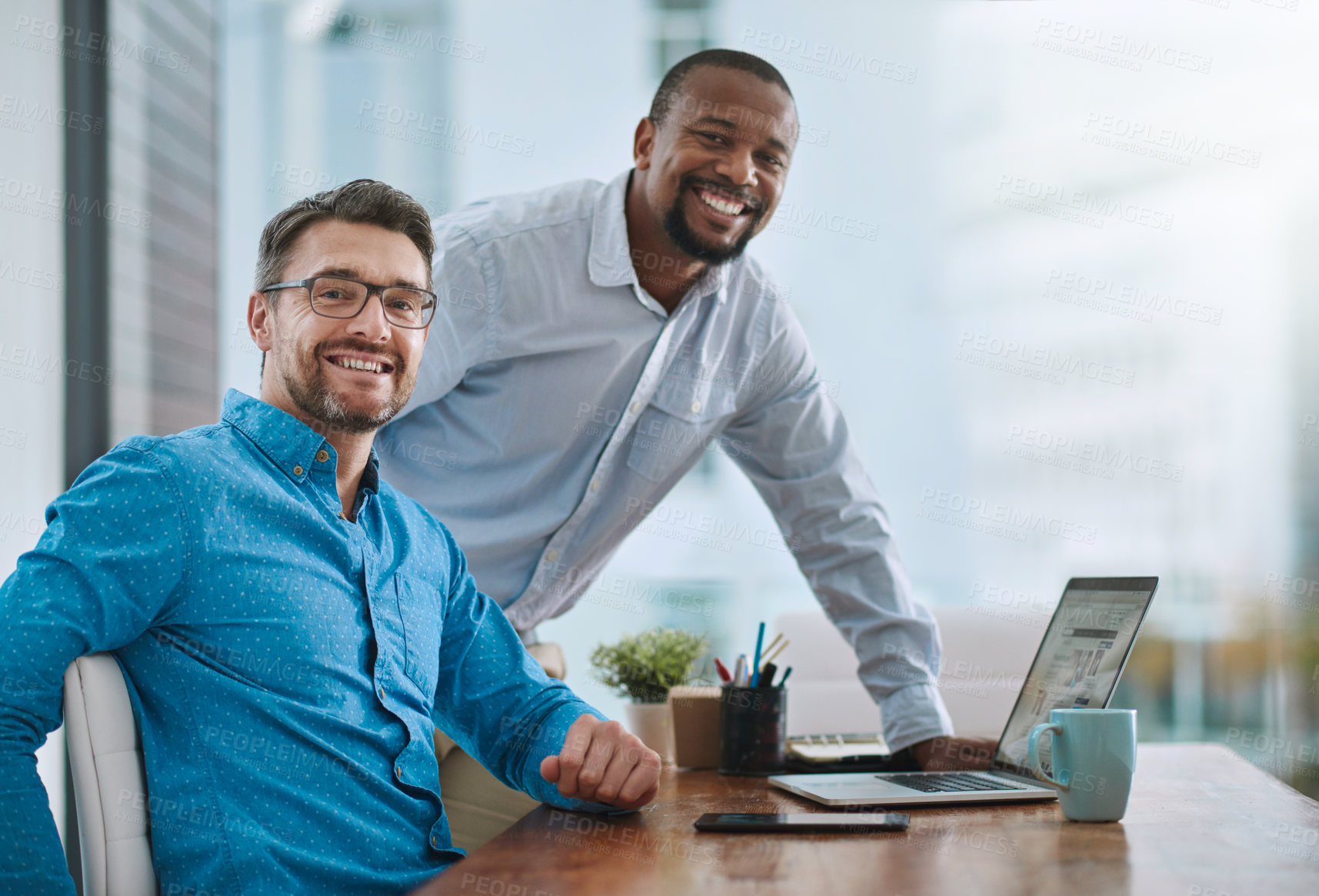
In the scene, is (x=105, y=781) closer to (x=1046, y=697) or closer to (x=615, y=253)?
(x=1046, y=697)

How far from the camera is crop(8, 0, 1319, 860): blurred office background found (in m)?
2.95

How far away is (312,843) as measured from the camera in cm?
94

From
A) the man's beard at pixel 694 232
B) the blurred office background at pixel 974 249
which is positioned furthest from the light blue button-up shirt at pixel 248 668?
the blurred office background at pixel 974 249

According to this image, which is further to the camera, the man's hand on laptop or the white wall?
the white wall

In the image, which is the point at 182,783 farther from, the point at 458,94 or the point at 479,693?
the point at 458,94

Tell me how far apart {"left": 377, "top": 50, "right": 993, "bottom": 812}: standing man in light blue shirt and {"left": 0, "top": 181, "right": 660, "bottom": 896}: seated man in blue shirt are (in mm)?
414

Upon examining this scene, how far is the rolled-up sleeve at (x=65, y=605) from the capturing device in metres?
0.78

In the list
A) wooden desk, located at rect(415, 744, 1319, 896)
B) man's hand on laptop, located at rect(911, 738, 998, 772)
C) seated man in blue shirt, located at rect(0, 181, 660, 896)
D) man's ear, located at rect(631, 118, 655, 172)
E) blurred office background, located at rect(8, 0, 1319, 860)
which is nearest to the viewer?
wooden desk, located at rect(415, 744, 1319, 896)

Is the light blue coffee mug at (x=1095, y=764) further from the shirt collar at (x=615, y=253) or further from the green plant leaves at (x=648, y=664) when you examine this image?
the shirt collar at (x=615, y=253)

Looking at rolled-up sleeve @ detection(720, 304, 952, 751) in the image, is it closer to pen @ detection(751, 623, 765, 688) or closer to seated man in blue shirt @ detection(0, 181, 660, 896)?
pen @ detection(751, 623, 765, 688)

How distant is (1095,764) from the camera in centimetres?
96

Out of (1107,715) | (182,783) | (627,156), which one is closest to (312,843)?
(182,783)

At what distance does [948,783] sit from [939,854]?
0.36m

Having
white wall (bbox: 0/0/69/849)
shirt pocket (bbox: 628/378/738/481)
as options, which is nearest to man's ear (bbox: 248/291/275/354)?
shirt pocket (bbox: 628/378/738/481)
